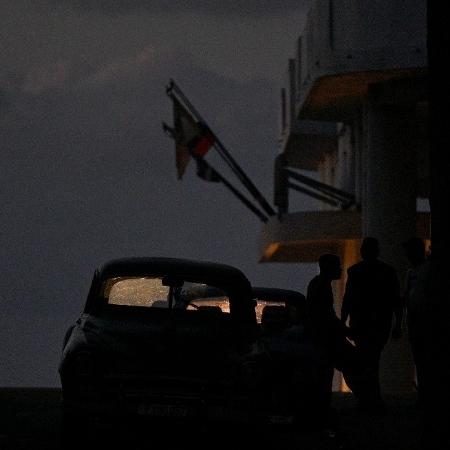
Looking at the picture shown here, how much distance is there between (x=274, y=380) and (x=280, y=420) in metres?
0.41

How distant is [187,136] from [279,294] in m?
36.5

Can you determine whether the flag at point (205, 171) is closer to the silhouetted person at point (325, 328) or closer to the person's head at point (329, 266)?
the person's head at point (329, 266)

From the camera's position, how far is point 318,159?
66438 millimetres

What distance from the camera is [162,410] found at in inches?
547

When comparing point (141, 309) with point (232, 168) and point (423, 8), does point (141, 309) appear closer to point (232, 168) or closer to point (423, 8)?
point (423, 8)

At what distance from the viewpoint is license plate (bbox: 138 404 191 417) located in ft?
45.5

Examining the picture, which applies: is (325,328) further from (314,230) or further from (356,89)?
(314,230)

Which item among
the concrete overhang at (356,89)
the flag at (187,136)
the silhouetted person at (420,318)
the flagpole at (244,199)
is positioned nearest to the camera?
the silhouetted person at (420,318)

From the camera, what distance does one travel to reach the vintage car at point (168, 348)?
13.9m

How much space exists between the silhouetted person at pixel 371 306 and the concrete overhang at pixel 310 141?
36081 mm

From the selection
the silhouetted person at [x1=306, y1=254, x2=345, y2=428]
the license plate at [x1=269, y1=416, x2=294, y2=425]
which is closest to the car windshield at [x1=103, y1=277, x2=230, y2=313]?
the silhouetted person at [x1=306, y1=254, x2=345, y2=428]

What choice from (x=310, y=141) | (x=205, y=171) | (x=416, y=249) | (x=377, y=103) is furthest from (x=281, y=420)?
(x=310, y=141)

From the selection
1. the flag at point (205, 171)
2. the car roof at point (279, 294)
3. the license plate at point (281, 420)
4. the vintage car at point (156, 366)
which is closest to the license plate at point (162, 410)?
the vintage car at point (156, 366)

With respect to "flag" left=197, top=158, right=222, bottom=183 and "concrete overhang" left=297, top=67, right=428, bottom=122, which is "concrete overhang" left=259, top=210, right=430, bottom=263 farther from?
"flag" left=197, top=158, right=222, bottom=183
